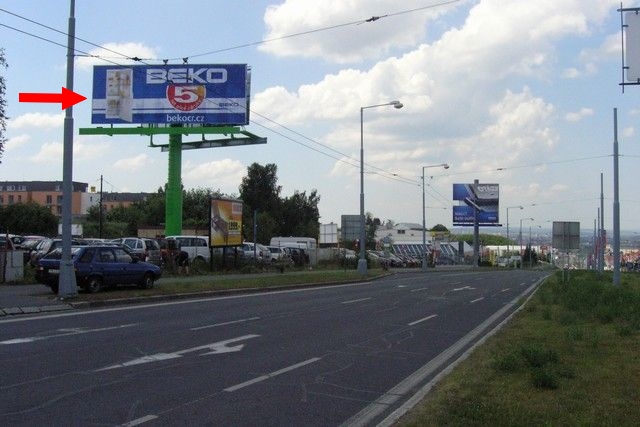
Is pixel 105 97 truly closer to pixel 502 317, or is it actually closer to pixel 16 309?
pixel 16 309

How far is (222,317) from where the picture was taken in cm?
1762

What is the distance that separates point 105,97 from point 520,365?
44404 millimetres

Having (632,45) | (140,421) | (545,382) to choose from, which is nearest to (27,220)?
(632,45)

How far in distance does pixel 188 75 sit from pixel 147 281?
27358 millimetres

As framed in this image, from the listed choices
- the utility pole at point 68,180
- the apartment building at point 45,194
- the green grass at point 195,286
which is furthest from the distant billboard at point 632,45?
→ the apartment building at point 45,194

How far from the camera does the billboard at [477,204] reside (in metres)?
93.6

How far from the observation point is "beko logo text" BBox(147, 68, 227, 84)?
4850cm

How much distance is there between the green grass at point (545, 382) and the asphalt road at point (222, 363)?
668 millimetres

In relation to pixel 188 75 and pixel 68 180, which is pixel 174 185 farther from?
pixel 68 180

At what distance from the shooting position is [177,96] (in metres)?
48.4

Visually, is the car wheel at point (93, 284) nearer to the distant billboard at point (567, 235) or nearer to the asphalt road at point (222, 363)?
the asphalt road at point (222, 363)

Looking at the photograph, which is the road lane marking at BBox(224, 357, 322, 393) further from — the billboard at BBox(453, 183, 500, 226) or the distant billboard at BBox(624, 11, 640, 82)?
the billboard at BBox(453, 183, 500, 226)

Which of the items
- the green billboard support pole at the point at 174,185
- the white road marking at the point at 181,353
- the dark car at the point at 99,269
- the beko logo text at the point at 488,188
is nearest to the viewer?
the white road marking at the point at 181,353

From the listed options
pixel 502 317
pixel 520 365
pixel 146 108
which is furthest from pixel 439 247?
pixel 520 365
